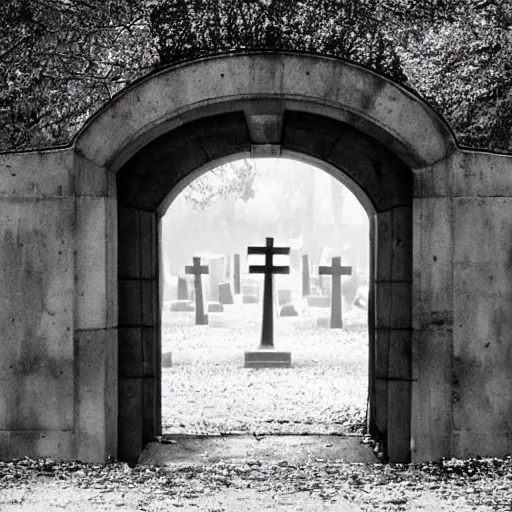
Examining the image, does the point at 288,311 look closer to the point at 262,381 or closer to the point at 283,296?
the point at 283,296

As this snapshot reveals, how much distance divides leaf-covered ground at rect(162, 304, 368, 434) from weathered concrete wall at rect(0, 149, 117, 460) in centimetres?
210

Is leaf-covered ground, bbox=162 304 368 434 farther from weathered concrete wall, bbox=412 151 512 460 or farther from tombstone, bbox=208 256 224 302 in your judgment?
tombstone, bbox=208 256 224 302

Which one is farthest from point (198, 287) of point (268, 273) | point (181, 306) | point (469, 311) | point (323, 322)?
point (469, 311)

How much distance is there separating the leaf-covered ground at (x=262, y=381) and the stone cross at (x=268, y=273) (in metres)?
0.60

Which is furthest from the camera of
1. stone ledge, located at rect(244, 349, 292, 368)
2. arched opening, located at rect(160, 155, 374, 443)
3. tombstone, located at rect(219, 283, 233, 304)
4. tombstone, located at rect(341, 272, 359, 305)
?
tombstone, located at rect(341, 272, 359, 305)

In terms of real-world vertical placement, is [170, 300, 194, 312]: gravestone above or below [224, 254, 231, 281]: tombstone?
below

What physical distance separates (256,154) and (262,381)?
5.37 meters

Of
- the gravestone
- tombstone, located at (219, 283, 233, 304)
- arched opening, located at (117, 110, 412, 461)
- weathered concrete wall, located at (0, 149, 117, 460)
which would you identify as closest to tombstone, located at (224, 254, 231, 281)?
tombstone, located at (219, 283, 233, 304)

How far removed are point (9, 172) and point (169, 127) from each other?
1.15 meters

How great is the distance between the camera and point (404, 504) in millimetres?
4941

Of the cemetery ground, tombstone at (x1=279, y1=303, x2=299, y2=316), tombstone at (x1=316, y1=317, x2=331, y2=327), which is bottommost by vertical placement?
Answer: the cemetery ground

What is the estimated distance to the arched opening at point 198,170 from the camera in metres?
6.22

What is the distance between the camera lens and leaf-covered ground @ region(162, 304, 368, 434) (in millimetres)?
8352

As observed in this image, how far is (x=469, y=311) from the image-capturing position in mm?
5785
